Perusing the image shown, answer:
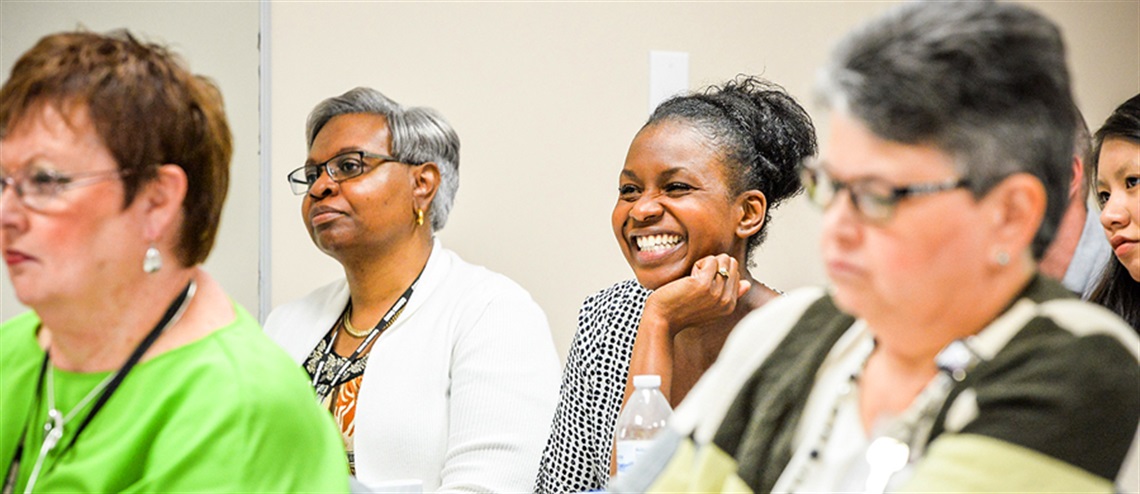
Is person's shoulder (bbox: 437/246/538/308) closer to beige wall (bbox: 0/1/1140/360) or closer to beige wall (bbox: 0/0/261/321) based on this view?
beige wall (bbox: 0/1/1140/360)

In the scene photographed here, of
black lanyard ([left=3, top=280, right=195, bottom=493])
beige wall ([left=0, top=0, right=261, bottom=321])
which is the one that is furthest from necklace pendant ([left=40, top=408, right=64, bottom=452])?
beige wall ([left=0, top=0, right=261, bottom=321])

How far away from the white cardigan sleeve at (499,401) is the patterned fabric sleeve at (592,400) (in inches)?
13.4

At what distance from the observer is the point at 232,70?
3107 millimetres

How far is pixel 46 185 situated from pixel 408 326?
1.39 meters

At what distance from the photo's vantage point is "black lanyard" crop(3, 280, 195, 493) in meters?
1.38

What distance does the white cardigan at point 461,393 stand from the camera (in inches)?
99.0

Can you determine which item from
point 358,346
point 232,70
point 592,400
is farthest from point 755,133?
point 232,70

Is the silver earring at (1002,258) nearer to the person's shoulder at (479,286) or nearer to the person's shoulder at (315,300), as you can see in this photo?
the person's shoulder at (479,286)

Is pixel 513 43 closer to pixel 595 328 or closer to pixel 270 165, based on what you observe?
pixel 270 165

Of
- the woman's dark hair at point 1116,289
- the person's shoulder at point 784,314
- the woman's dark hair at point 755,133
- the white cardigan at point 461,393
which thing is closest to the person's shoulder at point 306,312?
the white cardigan at point 461,393

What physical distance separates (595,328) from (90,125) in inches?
43.6

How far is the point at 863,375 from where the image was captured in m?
0.98

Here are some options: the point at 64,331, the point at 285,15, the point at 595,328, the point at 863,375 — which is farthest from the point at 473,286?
the point at 863,375

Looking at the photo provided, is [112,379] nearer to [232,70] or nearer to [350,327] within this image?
[350,327]
